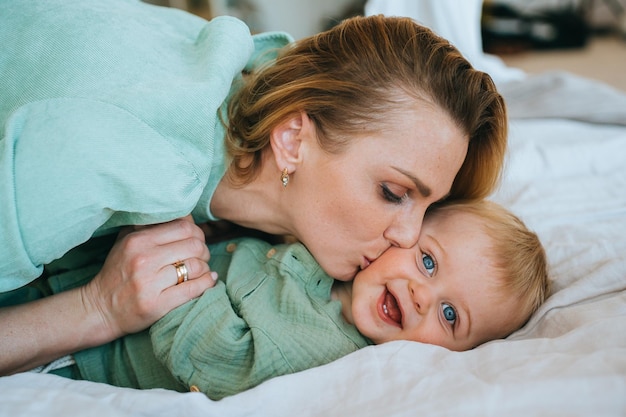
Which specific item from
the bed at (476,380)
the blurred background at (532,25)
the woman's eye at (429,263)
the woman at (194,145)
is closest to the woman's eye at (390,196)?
the woman at (194,145)

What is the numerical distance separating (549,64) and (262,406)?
155 inches

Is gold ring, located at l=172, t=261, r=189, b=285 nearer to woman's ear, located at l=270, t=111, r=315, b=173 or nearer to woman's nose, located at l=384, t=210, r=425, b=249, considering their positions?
woman's ear, located at l=270, t=111, r=315, b=173

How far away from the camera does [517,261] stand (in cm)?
104

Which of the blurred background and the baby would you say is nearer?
the baby

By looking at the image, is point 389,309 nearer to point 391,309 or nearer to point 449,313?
point 391,309

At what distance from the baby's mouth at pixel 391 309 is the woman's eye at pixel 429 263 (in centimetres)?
8

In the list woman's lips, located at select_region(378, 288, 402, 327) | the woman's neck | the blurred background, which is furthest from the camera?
the blurred background

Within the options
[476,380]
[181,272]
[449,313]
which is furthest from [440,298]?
[181,272]

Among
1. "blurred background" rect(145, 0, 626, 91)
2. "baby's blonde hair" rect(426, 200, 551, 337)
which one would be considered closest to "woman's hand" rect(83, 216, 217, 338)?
"baby's blonde hair" rect(426, 200, 551, 337)

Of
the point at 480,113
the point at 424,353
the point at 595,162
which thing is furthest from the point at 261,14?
the point at 424,353

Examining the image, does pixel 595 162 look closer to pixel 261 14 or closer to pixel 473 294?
pixel 473 294

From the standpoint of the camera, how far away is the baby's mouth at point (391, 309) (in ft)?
3.42

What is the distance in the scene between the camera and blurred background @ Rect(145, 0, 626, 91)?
3.98 m

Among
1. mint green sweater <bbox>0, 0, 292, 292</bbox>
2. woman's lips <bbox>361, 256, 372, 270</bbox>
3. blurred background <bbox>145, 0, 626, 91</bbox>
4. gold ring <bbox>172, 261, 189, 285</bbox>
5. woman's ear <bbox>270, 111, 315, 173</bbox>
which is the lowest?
blurred background <bbox>145, 0, 626, 91</bbox>
